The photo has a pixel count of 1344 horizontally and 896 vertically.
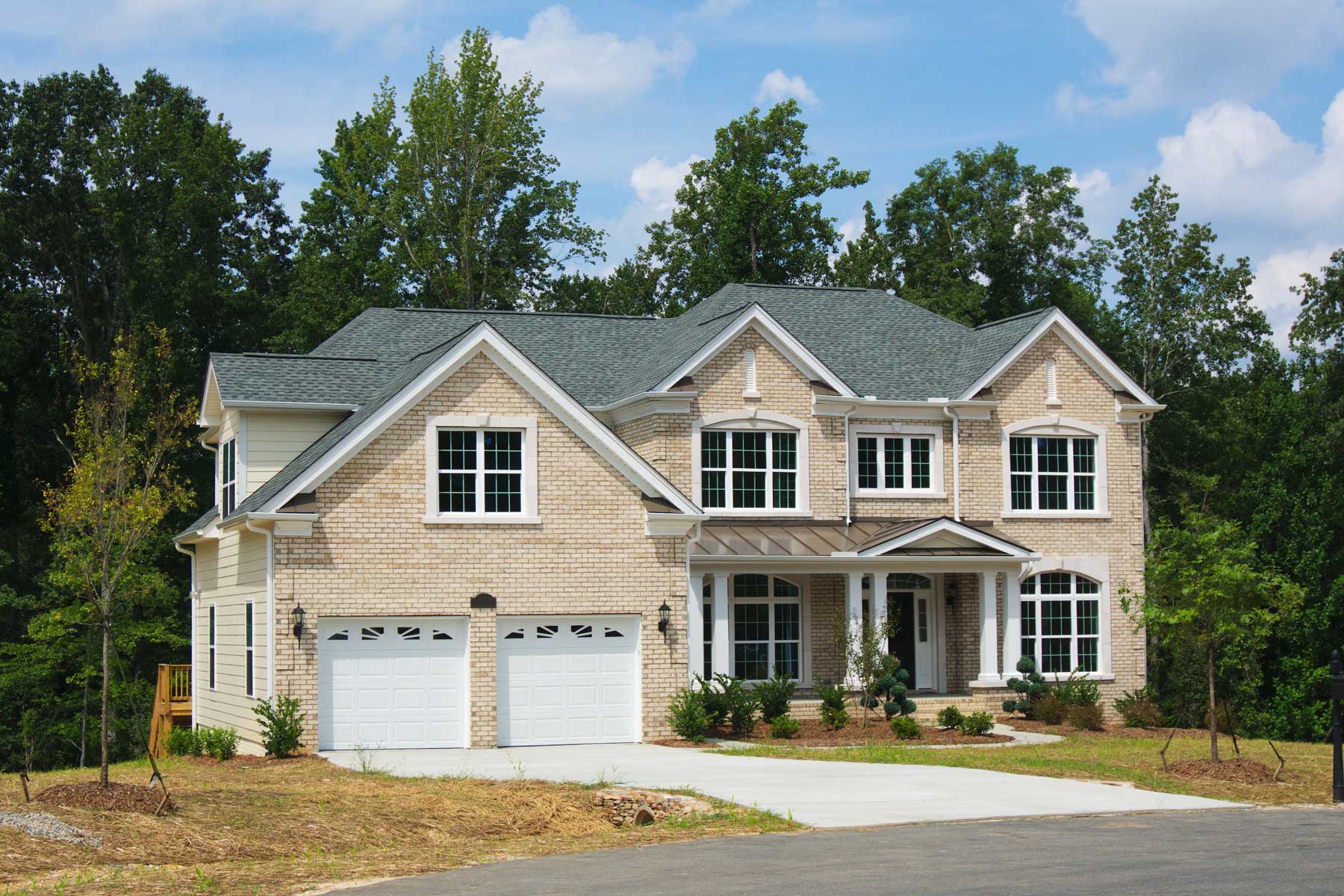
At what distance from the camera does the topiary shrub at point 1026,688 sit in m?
30.6

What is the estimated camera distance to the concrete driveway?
16.2 metres

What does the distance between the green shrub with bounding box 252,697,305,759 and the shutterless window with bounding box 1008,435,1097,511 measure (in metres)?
16.7

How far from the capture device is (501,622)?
25.4 meters

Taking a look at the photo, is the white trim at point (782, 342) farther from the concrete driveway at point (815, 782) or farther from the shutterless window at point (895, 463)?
the concrete driveway at point (815, 782)

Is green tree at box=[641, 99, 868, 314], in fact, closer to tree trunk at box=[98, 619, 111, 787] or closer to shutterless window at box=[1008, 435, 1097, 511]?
shutterless window at box=[1008, 435, 1097, 511]

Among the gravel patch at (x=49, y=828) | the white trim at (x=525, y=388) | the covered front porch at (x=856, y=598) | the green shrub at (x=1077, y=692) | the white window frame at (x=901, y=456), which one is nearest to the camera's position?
the gravel patch at (x=49, y=828)

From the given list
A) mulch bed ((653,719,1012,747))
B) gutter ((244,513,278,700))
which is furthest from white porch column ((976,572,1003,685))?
gutter ((244,513,278,700))

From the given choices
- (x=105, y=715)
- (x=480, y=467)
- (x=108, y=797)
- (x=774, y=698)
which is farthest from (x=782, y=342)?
(x=108, y=797)

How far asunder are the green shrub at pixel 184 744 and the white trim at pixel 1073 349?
1707 centimetres

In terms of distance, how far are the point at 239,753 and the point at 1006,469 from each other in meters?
17.1

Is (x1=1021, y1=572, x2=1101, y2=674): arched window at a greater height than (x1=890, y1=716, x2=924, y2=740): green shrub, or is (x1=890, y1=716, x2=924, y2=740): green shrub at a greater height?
(x1=1021, y1=572, x2=1101, y2=674): arched window

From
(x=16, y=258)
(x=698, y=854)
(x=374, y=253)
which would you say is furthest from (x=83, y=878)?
(x=16, y=258)

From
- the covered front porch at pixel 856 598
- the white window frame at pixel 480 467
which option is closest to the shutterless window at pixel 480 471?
the white window frame at pixel 480 467

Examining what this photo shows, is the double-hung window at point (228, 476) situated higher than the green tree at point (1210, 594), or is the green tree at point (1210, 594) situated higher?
the double-hung window at point (228, 476)
